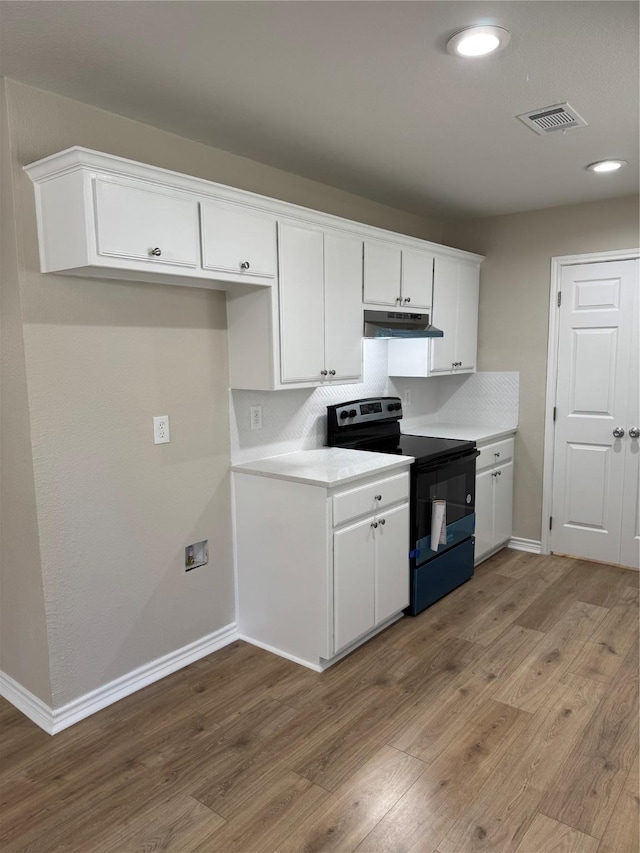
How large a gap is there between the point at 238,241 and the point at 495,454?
2.46 metres

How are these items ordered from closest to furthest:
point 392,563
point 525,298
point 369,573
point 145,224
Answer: point 145,224 → point 369,573 → point 392,563 → point 525,298

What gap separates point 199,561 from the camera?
2941 millimetres

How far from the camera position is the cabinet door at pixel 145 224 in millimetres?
2074

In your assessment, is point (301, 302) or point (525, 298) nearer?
point (301, 302)

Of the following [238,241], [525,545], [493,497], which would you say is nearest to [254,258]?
[238,241]

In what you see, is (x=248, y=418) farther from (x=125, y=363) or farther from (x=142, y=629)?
(x=142, y=629)

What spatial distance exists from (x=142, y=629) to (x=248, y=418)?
3.72ft

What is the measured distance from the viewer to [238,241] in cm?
255

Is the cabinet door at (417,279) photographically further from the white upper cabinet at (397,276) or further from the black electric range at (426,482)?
the black electric range at (426,482)

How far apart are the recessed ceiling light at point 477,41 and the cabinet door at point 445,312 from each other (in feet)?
6.57

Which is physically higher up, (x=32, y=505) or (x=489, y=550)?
(x=32, y=505)

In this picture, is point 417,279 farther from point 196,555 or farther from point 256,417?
point 196,555

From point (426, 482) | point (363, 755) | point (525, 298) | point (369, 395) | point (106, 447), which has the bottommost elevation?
point (363, 755)

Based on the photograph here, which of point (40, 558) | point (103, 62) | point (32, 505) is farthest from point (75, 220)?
point (40, 558)
